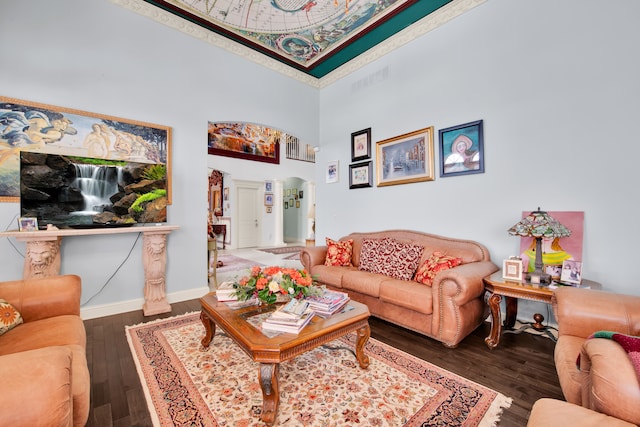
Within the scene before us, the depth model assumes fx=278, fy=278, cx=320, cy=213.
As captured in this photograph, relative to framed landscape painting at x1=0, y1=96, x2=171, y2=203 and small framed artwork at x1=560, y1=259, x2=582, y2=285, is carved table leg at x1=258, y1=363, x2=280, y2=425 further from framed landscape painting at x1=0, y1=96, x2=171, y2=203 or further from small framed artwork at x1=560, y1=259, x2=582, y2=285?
framed landscape painting at x1=0, y1=96, x2=171, y2=203

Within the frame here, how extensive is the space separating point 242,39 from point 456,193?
368 cm

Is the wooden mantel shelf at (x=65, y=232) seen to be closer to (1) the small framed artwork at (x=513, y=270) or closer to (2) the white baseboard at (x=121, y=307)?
(2) the white baseboard at (x=121, y=307)

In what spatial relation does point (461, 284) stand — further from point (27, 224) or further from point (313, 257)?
point (27, 224)

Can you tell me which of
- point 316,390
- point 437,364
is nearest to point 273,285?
point 316,390

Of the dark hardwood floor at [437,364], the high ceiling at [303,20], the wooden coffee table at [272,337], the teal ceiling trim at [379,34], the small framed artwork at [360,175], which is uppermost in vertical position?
the high ceiling at [303,20]

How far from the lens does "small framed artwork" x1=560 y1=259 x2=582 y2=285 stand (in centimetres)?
219

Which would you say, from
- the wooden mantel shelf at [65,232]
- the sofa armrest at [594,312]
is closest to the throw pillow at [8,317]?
the wooden mantel shelf at [65,232]

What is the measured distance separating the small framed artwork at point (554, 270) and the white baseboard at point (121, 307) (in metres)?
4.05

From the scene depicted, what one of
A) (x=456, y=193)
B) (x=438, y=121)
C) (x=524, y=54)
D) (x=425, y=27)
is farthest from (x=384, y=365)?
(x=425, y=27)

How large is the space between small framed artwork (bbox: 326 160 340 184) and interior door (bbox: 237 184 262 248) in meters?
4.82

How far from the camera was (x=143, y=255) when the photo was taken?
3.29 metres

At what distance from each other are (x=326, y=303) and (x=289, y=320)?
37 cm

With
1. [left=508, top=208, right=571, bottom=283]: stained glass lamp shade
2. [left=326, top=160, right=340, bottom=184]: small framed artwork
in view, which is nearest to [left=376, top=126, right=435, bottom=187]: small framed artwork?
[left=326, top=160, right=340, bottom=184]: small framed artwork

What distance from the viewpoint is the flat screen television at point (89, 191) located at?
2.75m
